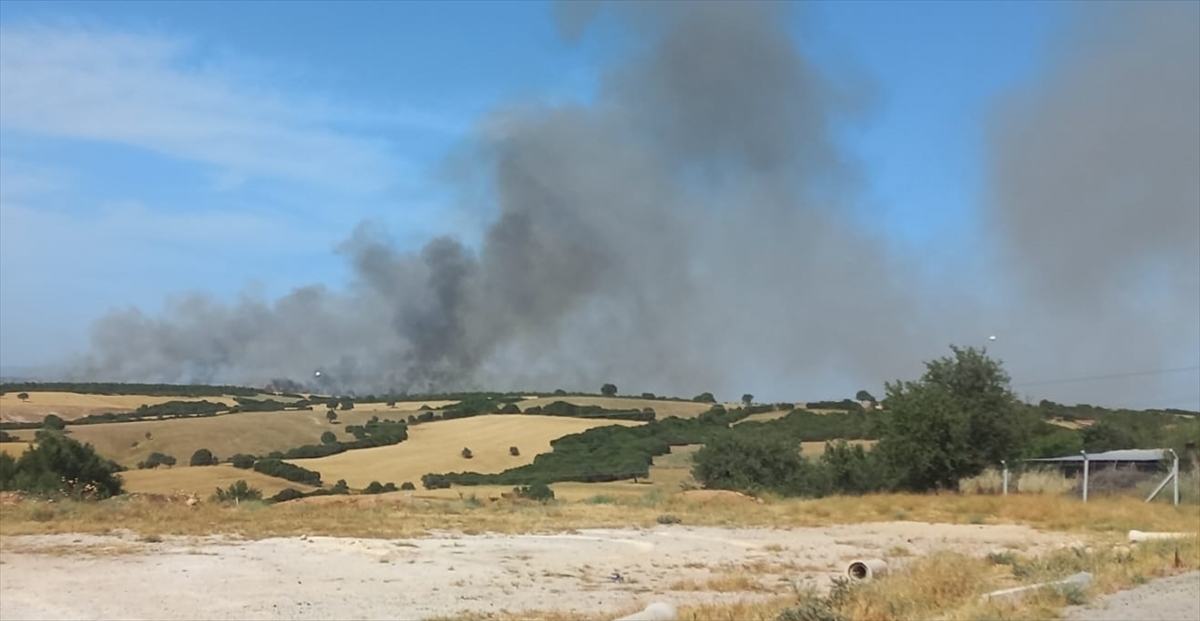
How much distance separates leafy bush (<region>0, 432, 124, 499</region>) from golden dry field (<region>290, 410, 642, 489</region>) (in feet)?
50.1

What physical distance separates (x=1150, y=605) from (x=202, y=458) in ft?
189

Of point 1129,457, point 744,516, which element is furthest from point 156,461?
point 1129,457

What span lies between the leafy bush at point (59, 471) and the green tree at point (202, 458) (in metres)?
14.2

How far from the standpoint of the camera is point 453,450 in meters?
76.1

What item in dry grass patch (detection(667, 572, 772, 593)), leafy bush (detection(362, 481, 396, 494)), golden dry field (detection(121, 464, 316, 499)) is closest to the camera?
dry grass patch (detection(667, 572, 772, 593))

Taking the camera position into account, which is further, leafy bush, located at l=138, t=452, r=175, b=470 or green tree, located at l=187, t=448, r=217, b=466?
green tree, located at l=187, t=448, r=217, b=466

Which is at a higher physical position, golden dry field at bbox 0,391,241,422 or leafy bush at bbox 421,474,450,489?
golden dry field at bbox 0,391,241,422

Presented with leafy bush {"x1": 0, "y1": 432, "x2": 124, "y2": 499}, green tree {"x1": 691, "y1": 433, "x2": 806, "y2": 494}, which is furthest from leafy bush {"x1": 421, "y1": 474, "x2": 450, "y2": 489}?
leafy bush {"x1": 0, "y1": 432, "x2": 124, "y2": 499}

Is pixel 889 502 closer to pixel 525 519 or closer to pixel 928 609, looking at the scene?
pixel 525 519

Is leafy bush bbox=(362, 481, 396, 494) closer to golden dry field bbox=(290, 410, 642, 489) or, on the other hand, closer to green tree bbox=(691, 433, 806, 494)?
golden dry field bbox=(290, 410, 642, 489)

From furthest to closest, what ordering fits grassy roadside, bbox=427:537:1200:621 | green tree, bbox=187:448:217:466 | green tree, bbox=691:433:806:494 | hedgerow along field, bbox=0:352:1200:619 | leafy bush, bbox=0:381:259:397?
leafy bush, bbox=0:381:259:397, green tree, bbox=187:448:217:466, green tree, bbox=691:433:806:494, hedgerow along field, bbox=0:352:1200:619, grassy roadside, bbox=427:537:1200:621

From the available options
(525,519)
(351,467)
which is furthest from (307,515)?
(351,467)

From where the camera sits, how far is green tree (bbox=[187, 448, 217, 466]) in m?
61.4

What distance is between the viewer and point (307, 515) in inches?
1231
